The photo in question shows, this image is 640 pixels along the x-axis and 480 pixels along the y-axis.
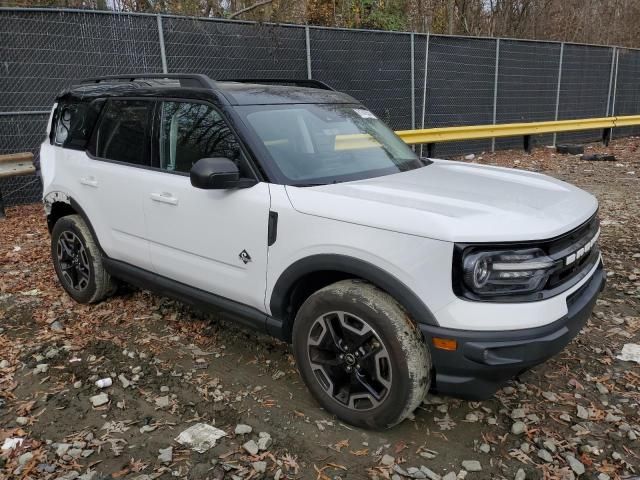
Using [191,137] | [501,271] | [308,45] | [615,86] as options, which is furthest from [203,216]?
[615,86]

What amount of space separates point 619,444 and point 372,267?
159cm

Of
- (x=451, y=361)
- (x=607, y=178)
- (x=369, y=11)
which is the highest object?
(x=369, y=11)

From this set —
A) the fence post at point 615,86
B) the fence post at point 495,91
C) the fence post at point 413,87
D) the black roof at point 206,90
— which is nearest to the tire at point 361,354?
the black roof at point 206,90

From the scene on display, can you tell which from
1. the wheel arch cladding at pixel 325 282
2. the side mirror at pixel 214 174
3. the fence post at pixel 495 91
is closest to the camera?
the wheel arch cladding at pixel 325 282

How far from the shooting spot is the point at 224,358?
12.0ft

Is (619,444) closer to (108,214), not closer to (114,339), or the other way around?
(114,339)

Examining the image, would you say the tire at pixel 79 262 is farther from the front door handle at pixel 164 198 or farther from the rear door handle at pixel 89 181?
the front door handle at pixel 164 198

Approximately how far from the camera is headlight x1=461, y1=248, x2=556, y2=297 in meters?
2.35

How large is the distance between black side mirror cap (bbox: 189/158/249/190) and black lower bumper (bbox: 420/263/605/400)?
1.33m

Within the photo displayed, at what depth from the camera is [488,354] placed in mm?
2352

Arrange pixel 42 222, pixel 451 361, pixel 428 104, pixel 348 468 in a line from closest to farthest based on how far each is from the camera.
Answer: pixel 451 361
pixel 348 468
pixel 42 222
pixel 428 104

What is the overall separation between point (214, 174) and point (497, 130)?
10279mm

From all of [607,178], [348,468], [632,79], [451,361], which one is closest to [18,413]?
[348,468]

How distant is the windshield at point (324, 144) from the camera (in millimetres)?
3125
